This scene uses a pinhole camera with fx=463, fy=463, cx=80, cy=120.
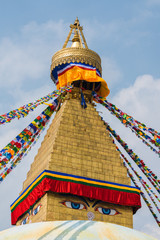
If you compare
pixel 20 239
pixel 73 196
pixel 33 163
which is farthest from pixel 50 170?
pixel 20 239

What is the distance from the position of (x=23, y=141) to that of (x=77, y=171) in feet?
7.68

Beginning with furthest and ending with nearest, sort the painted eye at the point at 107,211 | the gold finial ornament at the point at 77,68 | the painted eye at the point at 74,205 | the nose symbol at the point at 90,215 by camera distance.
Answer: the gold finial ornament at the point at 77,68, the painted eye at the point at 107,211, the painted eye at the point at 74,205, the nose symbol at the point at 90,215

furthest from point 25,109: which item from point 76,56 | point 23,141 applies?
point 76,56

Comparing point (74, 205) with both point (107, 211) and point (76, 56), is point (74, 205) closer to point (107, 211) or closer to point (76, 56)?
point (107, 211)

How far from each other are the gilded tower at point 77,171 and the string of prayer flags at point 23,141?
0.49 metres

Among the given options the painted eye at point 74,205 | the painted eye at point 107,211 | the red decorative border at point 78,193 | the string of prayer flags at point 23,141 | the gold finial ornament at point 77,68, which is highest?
the gold finial ornament at point 77,68

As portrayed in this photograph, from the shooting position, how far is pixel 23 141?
57.4ft

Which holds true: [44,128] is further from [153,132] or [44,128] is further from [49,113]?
[153,132]

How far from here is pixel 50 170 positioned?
55.0 ft

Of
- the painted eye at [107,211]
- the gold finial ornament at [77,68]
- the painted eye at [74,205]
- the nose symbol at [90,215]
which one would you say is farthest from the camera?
the gold finial ornament at [77,68]

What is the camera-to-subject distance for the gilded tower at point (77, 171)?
54.0 feet

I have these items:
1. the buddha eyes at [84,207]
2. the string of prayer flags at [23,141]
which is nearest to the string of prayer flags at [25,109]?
the string of prayer flags at [23,141]

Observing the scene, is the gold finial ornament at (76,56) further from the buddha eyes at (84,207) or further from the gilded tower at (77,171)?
the buddha eyes at (84,207)

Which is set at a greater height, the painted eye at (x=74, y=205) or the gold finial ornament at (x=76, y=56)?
the gold finial ornament at (x=76, y=56)
